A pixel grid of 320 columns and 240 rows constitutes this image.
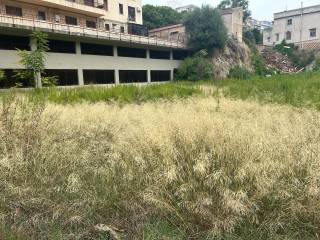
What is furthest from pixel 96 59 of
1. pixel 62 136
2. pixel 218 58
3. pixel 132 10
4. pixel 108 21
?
pixel 62 136

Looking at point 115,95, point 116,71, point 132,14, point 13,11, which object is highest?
point 132,14

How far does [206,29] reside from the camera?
29.1m

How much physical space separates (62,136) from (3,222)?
2237 millimetres

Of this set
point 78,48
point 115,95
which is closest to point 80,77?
point 78,48

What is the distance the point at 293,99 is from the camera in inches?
393

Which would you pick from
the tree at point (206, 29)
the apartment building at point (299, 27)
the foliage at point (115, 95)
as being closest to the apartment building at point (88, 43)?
the tree at point (206, 29)

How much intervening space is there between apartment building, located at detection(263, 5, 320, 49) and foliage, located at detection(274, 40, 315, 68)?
1.59 metres

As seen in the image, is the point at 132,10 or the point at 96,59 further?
the point at 132,10

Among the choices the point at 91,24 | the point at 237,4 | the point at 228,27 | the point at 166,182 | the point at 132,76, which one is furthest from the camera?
the point at 237,4

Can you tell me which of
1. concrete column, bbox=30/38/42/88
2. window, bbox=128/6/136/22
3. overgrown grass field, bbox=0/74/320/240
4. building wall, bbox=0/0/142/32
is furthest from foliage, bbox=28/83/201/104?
window, bbox=128/6/136/22

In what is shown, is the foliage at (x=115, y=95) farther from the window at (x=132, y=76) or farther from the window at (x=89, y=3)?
the window at (x=89, y=3)

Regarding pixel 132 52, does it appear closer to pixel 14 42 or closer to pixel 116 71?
pixel 116 71

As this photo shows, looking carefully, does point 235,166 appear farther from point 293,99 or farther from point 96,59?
point 96,59

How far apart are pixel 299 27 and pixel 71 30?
37.0 metres
